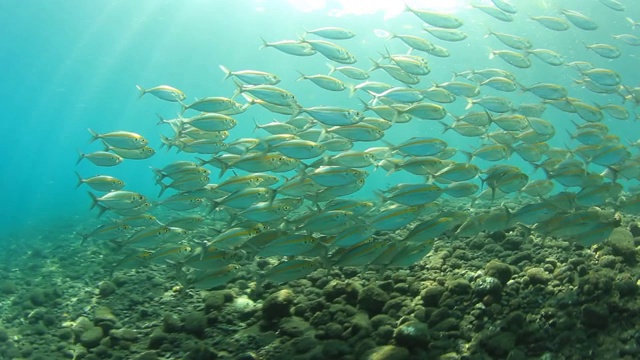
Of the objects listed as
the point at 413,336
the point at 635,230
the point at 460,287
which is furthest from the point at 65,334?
the point at 635,230

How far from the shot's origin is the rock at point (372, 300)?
16.0 feet

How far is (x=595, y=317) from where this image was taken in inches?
148

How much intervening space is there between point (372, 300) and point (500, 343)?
61.2 inches

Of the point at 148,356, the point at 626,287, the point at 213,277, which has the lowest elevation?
the point at 626,287

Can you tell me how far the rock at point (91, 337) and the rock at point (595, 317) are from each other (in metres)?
5.73

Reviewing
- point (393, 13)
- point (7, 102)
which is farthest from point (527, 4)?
point (7, 102)

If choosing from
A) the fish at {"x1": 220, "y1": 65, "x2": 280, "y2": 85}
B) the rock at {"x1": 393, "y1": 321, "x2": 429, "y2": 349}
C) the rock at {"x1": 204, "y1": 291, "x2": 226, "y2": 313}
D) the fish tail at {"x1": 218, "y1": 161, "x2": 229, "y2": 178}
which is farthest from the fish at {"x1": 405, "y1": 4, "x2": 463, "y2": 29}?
the rock at {"x1": 204, "y1": 291, "x2": 226, "y2": 313}

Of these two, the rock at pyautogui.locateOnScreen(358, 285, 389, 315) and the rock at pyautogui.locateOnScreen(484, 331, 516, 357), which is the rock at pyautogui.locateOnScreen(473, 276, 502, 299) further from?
the rock at pyautogui.locateOnScreen(358, 285, 389, 315)

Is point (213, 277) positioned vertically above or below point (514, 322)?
above

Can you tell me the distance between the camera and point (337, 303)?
516 centimetres

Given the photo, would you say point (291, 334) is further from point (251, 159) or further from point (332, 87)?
point (332, 87)

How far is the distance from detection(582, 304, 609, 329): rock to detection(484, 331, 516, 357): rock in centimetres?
69

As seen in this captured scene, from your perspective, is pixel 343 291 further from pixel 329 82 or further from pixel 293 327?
pixel 329 82

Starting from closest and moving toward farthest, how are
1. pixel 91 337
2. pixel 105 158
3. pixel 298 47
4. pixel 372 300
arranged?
pixel 372 300
pixel 91 337
pixel 298 47
pixel 105 158
